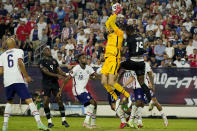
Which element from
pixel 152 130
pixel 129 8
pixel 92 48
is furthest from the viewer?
pixel 129 8

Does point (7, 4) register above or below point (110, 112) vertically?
above

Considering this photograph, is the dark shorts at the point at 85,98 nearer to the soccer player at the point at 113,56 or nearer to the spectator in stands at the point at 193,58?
the soccer player at the point at 113,56

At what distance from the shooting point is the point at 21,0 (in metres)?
33.3

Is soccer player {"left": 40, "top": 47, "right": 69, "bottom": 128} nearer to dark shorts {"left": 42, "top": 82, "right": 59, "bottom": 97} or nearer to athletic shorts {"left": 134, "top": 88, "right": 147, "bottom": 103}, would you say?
dark shorts {"left": 42, "top": 82, "right": 59, "bottom": 97}

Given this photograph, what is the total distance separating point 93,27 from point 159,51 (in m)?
4.64

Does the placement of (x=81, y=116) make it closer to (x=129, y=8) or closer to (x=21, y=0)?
(x=129, y=8)

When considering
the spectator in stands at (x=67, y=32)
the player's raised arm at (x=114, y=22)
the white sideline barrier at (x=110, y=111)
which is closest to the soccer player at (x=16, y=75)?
the player's raised arm at (x=114, y=22)

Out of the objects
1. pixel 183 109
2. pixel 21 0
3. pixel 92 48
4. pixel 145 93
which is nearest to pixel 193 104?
pixel 183 109

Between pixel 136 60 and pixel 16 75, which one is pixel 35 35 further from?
pixel 16 75

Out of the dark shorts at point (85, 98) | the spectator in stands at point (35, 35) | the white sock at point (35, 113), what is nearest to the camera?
the white sock at point (35, 113)

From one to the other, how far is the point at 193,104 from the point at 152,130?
8.34 meters

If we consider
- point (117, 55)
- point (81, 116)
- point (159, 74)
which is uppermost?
point (117, 55)

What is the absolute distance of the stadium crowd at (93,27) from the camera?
26125 mm

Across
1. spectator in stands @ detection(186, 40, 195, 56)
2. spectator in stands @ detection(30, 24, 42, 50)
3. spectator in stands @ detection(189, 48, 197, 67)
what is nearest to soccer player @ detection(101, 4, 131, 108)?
spectator in stands @ detection(189, 48, 197, 67)
